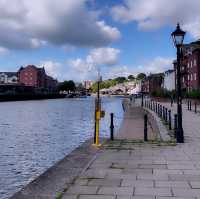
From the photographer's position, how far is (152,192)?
8.01 m

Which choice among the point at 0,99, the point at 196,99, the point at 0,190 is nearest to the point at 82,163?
the point at 0,190

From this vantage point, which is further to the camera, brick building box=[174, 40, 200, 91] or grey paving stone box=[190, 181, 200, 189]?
brick building box=[174, 40, 200, 91]

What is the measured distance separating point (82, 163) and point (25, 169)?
11.3 feet

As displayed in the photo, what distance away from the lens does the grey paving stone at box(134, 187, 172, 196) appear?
786cm

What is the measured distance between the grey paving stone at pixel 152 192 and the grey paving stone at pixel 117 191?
13 centimetres

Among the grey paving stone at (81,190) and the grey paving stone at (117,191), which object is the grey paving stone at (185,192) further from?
the grey paving stone at (81,190)

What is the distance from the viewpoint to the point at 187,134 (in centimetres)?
1988

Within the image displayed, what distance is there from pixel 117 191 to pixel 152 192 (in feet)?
2.16

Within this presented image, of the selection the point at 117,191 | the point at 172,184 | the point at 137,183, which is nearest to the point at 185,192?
the point at 172,184

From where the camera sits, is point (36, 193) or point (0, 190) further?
point (0, 190)

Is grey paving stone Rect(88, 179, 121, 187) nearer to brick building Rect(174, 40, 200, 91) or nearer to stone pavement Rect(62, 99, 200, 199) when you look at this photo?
stone pavement Rect(62, 99, 200, 199)

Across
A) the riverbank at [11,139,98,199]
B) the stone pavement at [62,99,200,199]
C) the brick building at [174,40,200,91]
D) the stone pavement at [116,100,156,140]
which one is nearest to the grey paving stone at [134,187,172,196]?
the stone pavement at [62,99,200,199]

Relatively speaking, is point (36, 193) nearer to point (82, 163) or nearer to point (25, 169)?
point (82, 163)

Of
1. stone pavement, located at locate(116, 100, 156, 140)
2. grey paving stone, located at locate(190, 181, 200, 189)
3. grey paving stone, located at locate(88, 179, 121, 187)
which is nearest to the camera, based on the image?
grey paving stone, located at locate(190, 181, 200, 189)
